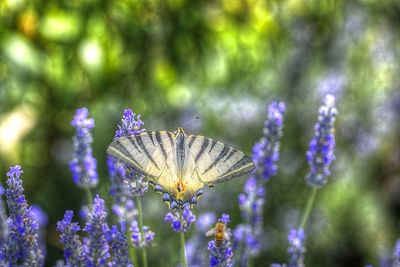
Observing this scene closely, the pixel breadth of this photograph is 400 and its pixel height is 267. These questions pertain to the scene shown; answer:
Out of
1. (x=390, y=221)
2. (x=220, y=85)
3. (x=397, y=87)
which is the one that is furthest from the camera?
(x=397, y=87)

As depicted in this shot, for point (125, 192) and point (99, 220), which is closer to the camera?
point (99, 220)

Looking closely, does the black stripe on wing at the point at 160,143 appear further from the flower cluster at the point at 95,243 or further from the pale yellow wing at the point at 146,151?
the flower cluster at the point at 95,243

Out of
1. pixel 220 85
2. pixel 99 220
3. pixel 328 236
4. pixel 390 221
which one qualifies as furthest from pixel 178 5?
pixel 99 220

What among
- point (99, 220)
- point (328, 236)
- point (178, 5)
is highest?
point (178, 5)

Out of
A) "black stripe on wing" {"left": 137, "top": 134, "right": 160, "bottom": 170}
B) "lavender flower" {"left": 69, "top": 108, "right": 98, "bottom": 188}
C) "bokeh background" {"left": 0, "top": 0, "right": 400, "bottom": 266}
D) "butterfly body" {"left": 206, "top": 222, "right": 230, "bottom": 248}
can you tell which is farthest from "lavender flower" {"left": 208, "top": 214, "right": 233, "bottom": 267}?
"bokeh background" {"left": 0, "top": 0, "right": 400, "bottom": 266}

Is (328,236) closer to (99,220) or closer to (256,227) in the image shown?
(256,227)

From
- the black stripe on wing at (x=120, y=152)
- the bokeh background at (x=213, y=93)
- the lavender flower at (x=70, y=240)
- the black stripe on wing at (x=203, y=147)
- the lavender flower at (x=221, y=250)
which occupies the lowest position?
the lavender flower at (x=221, y=250)

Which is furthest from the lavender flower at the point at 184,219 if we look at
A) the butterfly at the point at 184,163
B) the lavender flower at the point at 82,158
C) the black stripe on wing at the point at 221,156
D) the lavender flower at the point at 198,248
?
the lavender flower at the point at 198,248
